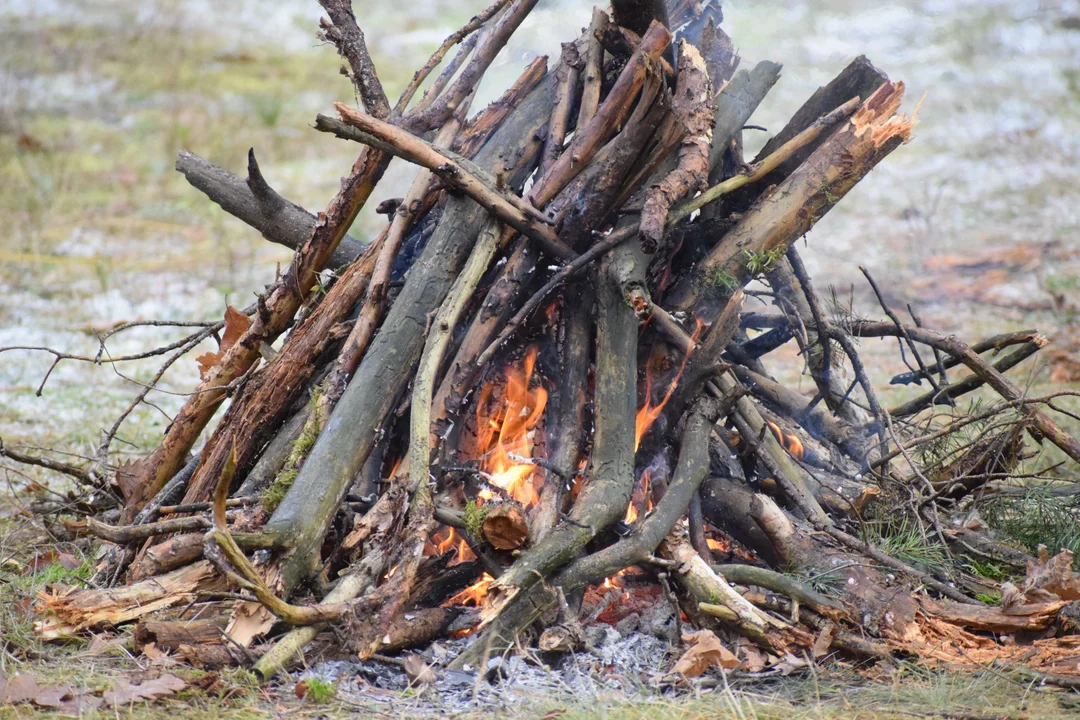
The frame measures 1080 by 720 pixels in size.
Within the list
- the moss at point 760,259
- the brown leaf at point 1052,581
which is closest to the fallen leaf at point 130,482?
the moss at point 760,259

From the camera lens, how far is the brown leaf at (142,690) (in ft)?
7.49

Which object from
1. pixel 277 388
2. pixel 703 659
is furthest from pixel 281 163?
pixel 703 659

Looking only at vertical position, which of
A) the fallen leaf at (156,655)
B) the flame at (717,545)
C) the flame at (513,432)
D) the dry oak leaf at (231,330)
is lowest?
the fallen leaf at (156,655)

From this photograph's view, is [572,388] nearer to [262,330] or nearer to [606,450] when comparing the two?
[606,450]

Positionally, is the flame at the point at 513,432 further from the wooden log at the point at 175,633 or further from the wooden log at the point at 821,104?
the wooden log at the point at 821,104

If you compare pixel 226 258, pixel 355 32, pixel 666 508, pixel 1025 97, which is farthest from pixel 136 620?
pixel 1025 97

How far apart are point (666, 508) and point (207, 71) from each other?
12425 millimetres

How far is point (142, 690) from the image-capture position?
7.63 feet

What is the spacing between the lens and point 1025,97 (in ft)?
35.9

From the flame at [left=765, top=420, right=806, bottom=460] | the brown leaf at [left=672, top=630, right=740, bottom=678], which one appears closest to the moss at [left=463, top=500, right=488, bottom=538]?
the brown leaf at [left=672, top=630, right=740, bottom=678]

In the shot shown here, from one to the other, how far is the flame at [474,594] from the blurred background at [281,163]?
3.02m

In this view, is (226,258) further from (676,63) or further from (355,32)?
(676,63)

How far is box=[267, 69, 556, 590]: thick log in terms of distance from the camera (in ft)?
8.95

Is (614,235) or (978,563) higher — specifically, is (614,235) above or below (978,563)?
above
